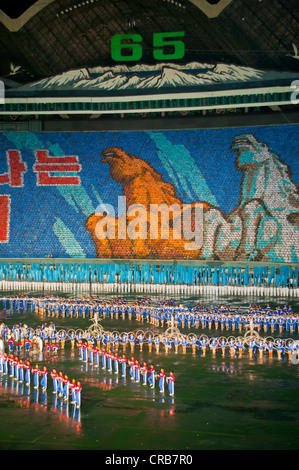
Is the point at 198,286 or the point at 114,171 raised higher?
the point at 114,171

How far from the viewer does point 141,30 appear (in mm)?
43125

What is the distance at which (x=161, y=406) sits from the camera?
56.4ft

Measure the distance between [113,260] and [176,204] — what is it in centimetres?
546

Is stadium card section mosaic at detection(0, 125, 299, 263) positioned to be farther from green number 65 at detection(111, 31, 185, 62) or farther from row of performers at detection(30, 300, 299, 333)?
row of performers at detection(30, 300, 299, 333)

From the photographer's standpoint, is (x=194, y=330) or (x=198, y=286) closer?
(x=194, y=330)

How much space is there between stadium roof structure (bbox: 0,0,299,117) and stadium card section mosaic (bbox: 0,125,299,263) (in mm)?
2203

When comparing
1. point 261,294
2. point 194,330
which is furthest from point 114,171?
point 194,330

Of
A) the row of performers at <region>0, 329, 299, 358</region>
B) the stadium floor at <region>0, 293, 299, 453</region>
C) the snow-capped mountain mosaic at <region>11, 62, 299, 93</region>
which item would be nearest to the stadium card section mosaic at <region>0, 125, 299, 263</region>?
the snow-capped mountain mosaic at <region>11, 62, 299, 93</region>

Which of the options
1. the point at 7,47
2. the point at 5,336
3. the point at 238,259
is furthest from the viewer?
the point at 7,47

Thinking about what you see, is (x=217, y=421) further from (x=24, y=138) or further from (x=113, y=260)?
Answer: (x=24, y=138)

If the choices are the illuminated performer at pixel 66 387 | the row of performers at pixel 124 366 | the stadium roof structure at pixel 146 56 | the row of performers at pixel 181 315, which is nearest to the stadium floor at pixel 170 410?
the row of performers at pixel 124 366

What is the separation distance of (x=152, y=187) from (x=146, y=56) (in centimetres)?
923

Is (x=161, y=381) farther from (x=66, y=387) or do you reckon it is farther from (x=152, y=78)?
(x=152, y=78)

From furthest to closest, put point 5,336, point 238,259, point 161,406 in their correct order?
point 238,259, point 5,336, point 161,406
